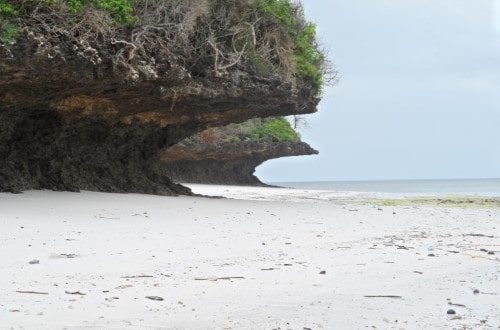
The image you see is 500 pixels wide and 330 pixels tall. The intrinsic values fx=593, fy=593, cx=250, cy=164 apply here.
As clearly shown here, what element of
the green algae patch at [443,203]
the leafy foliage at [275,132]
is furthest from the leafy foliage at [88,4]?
the leafy foliage at [275,132]

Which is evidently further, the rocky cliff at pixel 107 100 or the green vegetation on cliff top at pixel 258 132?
the green vegetation on cliff top at pixel 258 132

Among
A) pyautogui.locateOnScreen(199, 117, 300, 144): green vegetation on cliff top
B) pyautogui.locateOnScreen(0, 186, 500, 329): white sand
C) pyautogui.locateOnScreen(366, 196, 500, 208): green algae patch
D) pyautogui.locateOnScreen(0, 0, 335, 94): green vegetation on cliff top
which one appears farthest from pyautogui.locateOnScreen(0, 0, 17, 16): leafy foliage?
pyautogui.locateOnScreen(199, 117, 300, 144): green vegetation on cliff top

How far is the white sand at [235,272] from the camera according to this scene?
356 cm

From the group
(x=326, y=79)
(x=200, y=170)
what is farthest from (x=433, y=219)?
(x=200, y=170)

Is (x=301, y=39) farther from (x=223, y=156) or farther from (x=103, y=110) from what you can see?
(x=223, y=156)

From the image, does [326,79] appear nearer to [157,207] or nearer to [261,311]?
[157,207]

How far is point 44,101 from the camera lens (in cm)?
1107

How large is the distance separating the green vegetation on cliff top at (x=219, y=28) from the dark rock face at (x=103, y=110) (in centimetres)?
39

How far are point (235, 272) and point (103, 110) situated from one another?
8285mm

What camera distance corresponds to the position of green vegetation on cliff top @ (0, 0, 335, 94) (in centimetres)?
946

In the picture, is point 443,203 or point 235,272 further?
point 443,203

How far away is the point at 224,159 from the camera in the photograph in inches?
1401

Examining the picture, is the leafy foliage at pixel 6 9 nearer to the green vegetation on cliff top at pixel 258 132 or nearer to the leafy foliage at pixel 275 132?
the green vegetation on cliff top at pixel 258 132

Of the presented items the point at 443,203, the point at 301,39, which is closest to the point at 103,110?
the point at 301,39
